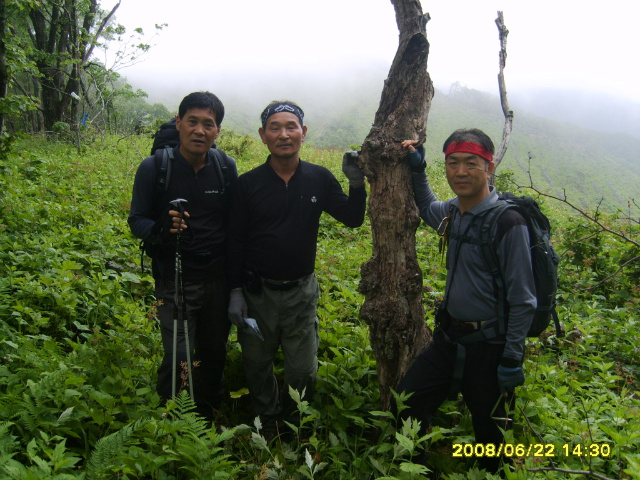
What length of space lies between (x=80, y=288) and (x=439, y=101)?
133816 mm

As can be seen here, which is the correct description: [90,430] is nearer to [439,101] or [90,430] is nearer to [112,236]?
[112,236]

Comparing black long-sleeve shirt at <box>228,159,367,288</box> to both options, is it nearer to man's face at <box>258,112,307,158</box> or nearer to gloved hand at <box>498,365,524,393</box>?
man's face at <box>258,112,307,158</box>

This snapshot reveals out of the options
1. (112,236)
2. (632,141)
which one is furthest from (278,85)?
(112,236)

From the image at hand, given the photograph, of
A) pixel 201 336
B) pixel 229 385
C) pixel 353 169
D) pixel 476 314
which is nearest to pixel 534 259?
pixel 476 314

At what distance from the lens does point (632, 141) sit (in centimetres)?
12912

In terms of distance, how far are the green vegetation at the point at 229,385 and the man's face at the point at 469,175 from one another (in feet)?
2.51

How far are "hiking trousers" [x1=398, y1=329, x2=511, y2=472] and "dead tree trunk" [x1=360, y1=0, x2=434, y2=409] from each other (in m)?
0.36

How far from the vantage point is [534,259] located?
281 centimetres

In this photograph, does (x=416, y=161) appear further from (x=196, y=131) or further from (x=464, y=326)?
(x=196, y=131)

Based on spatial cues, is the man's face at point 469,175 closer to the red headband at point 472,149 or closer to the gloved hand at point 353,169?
the red headband at point 472,149

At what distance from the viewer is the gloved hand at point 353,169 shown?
347 centimetres

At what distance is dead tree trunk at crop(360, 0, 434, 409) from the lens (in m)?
3.40

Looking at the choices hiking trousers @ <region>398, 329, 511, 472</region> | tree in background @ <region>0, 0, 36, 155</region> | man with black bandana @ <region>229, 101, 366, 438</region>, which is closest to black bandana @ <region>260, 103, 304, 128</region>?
man with black bandana @ <region>229, 101, 366, 438</region>
